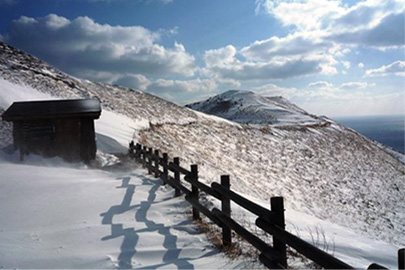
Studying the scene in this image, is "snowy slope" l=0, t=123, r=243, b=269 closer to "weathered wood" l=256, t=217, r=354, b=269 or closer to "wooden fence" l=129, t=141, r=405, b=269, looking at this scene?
"wooden fence" l=129, t=141, r=405, b=269

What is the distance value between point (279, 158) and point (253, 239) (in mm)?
21823

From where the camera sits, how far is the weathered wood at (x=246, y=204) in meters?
4.56

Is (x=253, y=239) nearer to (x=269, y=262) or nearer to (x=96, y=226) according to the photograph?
(x=269, y=262)

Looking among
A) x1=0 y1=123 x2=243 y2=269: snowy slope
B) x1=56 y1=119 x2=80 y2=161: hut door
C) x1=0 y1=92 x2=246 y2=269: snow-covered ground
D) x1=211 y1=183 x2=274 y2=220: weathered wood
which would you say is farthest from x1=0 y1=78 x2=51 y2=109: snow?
x1=211 y1=183 x2=274 y2=220: weathered wood

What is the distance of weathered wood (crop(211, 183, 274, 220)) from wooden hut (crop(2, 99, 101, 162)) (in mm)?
10560

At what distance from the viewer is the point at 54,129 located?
48.0 ft

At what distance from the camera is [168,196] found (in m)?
9.24

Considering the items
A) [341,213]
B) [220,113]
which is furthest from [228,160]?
[220,113]

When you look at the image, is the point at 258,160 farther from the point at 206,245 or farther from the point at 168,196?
the point at 206,245

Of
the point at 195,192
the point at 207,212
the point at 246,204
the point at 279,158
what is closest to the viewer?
the point at 246,204

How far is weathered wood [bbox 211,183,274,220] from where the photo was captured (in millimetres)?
4556

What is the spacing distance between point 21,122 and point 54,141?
1.65 metres

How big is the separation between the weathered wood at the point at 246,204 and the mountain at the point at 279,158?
7.71 ft

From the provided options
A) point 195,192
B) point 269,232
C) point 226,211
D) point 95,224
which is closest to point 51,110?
point 95,224
